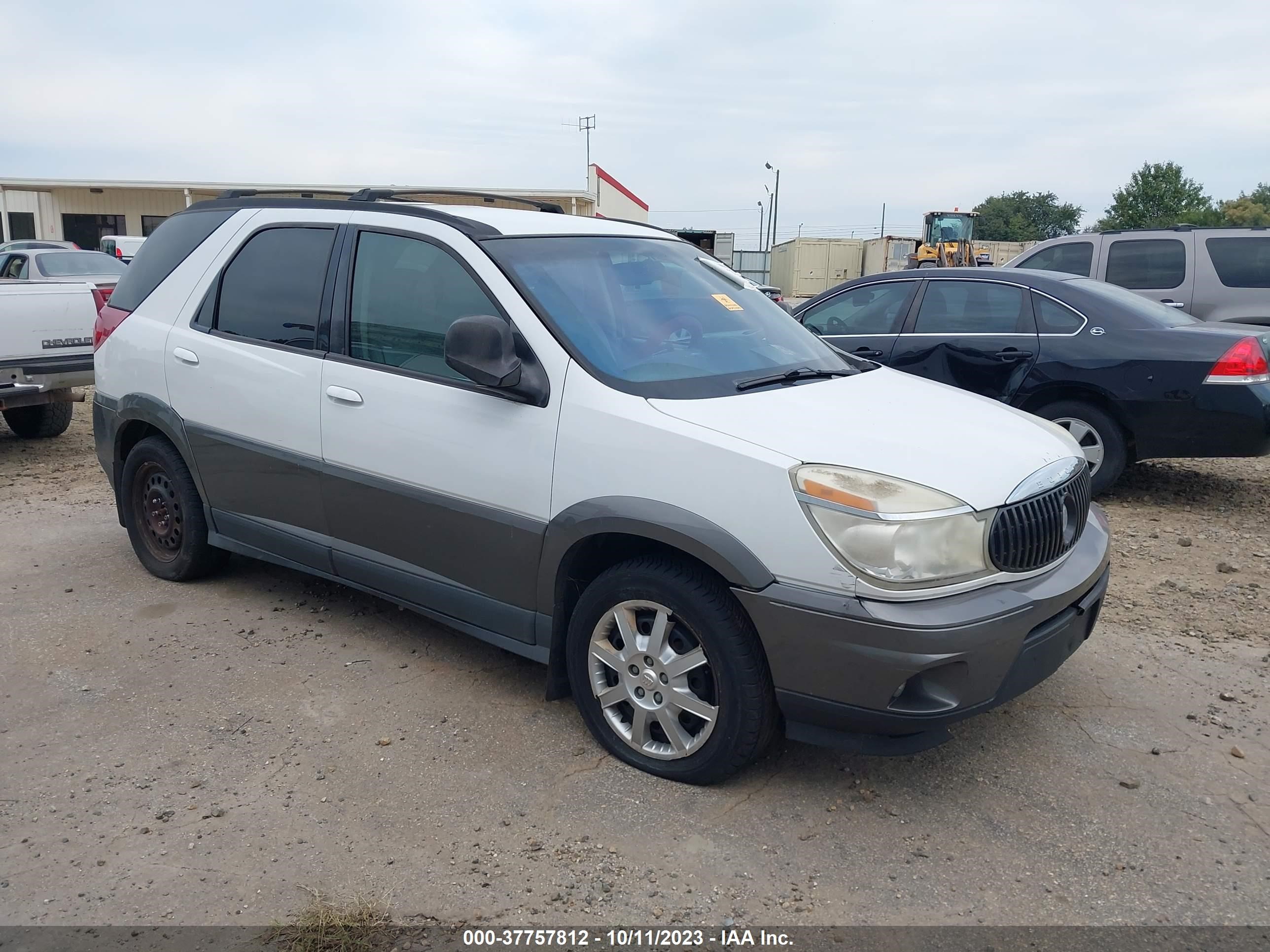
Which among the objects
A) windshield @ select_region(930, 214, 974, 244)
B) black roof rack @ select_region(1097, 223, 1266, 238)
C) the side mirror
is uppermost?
windshield @ select_region(930, 214, 974, 244)

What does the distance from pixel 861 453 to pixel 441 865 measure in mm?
1745

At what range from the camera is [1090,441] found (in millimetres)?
6641

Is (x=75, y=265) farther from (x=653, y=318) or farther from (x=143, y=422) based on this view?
(x=653, y=318)

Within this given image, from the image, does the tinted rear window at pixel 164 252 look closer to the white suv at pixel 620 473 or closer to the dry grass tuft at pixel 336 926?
the white suv at pixel 620 473

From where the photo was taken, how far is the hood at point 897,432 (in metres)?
3.03

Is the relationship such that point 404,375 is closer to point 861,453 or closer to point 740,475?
point 740,475

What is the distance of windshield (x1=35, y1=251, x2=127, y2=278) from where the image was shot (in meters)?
15.5

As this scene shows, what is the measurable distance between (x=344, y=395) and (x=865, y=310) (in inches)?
185

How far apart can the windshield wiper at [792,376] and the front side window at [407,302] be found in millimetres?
955

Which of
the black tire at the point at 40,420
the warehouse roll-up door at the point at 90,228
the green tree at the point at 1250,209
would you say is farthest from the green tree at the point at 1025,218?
the black tire at the point at 40,420

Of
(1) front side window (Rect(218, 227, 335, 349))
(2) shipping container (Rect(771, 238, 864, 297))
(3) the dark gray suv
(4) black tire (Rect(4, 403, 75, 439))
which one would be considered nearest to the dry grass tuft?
(1) front side window (Rect(218, 227, 335, 349))

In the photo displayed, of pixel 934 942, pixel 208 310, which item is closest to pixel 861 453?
pixel 934 942

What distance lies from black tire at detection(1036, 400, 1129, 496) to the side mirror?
15.0 feet

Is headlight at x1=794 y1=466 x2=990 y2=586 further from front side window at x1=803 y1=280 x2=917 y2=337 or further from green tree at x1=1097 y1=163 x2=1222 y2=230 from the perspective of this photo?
green tree at x1=1097 y1=163 x2=1222 y2=230
